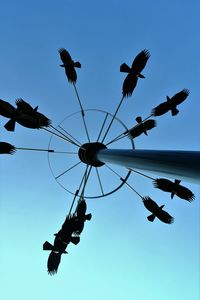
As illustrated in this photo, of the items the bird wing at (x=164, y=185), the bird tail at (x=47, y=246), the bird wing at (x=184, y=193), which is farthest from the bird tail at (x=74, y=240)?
the bird wing at (x=184, y=193)

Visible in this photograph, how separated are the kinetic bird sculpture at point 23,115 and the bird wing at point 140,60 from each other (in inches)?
113

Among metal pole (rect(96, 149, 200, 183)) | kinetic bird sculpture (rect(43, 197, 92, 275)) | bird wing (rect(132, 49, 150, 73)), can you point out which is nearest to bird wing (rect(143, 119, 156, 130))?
bird wing (rect(132, 49, 150, 73))

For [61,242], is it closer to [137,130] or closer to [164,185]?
[164,185]

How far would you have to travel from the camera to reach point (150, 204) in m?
10.5

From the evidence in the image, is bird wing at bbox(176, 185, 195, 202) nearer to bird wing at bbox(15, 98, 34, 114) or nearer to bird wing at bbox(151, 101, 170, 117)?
bird wing at bbox(151, 101, 170, 117)

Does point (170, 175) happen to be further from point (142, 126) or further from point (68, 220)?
point (142, 126)

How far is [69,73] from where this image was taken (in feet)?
37.4

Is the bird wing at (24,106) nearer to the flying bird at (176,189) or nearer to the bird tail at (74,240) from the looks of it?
the bird tail at (74,240)

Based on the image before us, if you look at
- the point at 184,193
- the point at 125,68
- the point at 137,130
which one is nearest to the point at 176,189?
the point at 184,193

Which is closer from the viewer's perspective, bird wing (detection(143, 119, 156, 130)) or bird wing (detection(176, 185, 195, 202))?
bird wing (detection(176, 185, 195, 202))

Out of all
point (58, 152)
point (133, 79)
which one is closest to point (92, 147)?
point (58, 152)

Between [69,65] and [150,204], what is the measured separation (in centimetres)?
474

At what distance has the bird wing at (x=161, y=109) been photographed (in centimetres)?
1123

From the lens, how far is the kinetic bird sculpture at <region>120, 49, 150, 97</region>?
408 inches
